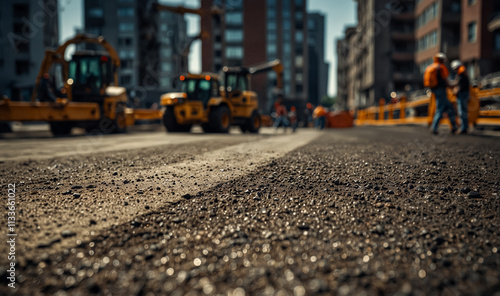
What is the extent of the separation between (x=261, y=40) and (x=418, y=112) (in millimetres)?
46746

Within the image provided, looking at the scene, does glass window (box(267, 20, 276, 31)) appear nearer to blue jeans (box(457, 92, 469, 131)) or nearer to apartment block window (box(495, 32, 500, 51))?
apartment block window (box(495, 32, 500, 51))

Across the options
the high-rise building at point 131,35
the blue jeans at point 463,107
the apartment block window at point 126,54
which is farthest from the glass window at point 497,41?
the apartment block window at point 126,54

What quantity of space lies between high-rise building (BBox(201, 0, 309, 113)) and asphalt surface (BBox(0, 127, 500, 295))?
5279 centimetres

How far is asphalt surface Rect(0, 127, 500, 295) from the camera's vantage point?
1.24m

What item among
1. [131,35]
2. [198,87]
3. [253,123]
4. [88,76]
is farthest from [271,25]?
[88,76]

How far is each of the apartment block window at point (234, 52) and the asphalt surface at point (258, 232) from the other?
190 feet

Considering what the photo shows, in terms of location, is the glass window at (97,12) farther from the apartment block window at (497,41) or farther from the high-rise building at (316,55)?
the apartment block window at (497,41)

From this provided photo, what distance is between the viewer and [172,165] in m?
3.82

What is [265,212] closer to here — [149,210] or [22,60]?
[149,210]

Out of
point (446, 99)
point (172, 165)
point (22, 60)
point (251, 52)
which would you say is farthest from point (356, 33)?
point (172, 165)

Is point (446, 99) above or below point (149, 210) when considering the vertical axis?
above

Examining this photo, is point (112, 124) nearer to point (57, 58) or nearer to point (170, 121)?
point (170, 121)

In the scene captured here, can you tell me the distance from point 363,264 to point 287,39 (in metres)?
64.9

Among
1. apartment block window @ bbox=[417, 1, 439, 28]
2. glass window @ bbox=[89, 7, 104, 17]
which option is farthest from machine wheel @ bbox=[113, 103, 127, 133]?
glass window @ bbox=[89, 7, 104, 17]
